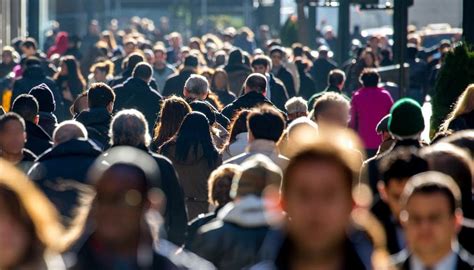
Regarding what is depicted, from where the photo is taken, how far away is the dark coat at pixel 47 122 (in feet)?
45.1

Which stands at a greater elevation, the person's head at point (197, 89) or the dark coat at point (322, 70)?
the person's head at point (197, 89)

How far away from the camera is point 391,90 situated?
2155 cm

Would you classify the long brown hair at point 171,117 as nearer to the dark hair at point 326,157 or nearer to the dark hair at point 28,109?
the dark hair at point 28,109

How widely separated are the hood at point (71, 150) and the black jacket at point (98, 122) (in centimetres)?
346

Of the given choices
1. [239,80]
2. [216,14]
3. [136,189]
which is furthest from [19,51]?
[216,14]

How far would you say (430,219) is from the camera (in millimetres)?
5621

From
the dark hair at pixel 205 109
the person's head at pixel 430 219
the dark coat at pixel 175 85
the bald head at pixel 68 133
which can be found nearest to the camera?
the person's head at pixel 430 219

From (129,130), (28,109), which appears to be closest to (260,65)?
(28,109)

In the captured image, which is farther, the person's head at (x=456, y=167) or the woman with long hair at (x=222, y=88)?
the woman with long hair at (x=222, y=88)

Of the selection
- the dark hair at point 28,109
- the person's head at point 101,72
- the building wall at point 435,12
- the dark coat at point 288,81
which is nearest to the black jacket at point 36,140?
the dark hair at point 28,109

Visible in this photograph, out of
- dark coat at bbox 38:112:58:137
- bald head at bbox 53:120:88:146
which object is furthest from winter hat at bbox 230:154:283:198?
dark coat at bbox 38:112:58:137

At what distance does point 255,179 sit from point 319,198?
115 inches

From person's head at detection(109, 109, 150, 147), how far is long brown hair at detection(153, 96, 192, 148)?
2.65 m

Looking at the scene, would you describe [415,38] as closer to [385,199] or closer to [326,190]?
[385,199]
